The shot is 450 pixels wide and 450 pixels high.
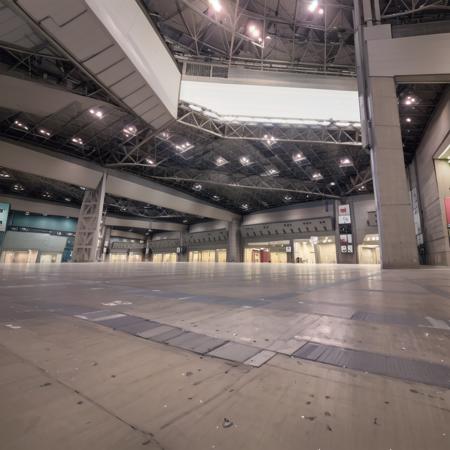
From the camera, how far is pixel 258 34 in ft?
39.4

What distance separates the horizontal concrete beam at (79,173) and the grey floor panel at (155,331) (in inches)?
800

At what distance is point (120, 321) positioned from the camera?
1.50 metres

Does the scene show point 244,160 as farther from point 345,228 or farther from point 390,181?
point 345,228

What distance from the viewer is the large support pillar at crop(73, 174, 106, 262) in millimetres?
17797

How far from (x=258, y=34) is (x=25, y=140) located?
16.6 meters

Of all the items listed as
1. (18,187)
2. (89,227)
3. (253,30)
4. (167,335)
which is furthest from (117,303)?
(18,187)

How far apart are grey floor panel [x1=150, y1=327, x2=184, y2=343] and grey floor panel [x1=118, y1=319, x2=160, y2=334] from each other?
135mm

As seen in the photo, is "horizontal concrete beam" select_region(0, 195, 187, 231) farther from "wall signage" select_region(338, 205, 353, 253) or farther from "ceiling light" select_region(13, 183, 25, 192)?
"wall signage" select_region(338, 205, 353, 253)

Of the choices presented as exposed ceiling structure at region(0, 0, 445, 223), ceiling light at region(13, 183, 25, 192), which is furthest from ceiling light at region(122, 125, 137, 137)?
ceiling light at region(13, 183, 25, 192)

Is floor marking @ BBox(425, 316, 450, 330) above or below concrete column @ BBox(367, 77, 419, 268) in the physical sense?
below

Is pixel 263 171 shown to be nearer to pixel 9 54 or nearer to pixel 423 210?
pixel 423 210

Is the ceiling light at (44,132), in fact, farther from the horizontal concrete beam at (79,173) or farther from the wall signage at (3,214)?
the wall signage at (3,214)

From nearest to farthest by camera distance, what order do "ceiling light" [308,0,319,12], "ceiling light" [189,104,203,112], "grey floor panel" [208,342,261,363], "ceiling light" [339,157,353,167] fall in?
"grey floor panel" [208,342,261,363] → "ceiling light" [308,0,319,12] → "ceiling light" [189,104,203,112] → "ceiling light" [339,157,353,167]

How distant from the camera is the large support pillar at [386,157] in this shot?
29.1 ft
